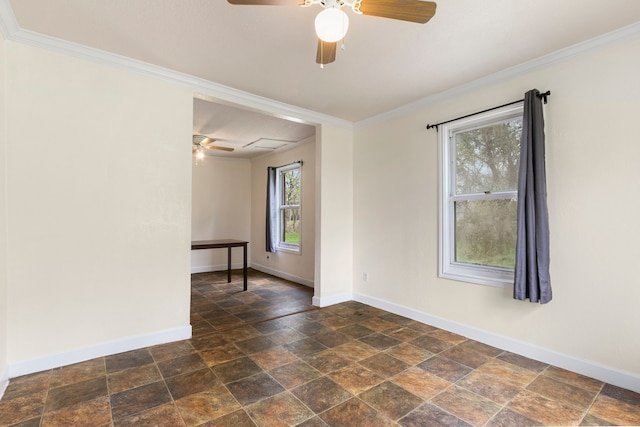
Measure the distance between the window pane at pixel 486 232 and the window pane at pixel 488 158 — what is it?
0.55 feet

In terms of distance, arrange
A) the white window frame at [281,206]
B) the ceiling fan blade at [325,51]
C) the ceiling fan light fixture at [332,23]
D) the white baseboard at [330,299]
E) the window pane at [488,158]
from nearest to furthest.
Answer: the ceiling fan light fixture at [332,23]
the ceiling fan blade at [325,51]
the window pane at [488,158]
the white baseboard at [330,299]
the white window frame at [281,206]

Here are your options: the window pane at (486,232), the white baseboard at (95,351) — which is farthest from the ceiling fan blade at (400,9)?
the white baseboard at (95,351)

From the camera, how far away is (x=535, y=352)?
8.63 feet

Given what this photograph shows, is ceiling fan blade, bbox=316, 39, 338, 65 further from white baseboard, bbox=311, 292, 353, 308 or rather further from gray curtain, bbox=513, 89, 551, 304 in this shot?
white baseboard, bbox=311, 292, 353, 308

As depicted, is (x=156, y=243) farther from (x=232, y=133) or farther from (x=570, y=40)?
(x=570, y=40)

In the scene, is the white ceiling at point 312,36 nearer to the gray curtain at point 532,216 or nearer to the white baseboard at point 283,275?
the gray curtain at point 532,216

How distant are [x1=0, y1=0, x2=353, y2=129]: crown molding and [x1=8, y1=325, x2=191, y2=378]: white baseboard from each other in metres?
2.36

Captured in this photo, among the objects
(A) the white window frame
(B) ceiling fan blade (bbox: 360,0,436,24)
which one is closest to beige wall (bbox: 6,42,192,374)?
(B) ceiling fan blade (bbox: 360,0,436,24)

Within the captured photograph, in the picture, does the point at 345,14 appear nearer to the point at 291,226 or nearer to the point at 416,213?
the point at 416,213

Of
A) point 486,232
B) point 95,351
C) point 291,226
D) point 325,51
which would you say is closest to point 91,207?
point 95,351

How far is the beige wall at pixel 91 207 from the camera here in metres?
2.31

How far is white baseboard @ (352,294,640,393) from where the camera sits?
2219 millimetres

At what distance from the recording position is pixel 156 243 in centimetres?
286

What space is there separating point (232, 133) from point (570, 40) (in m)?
4.15
